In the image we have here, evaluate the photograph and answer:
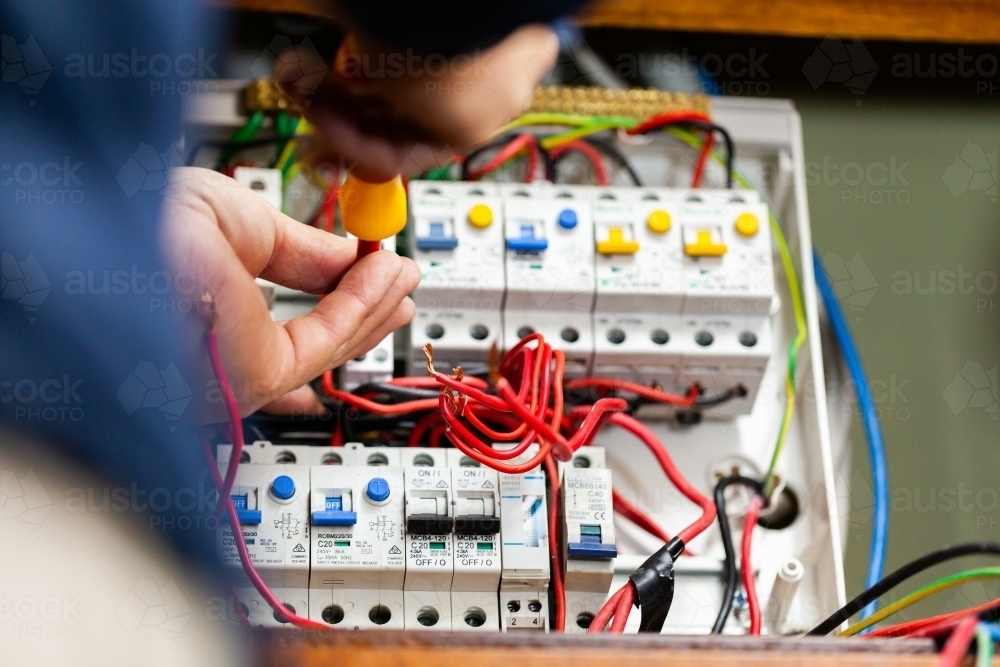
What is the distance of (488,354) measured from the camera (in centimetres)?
126

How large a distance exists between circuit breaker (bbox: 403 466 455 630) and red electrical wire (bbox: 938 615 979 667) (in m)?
0.49

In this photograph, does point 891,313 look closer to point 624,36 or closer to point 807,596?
point 807,596

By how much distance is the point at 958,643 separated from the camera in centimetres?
69

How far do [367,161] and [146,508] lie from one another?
25 centimetres

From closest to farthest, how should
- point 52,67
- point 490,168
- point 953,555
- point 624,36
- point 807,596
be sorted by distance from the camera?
point 52,67 → point 953,555 → point 807,596 → point 490,168 → point 624,36

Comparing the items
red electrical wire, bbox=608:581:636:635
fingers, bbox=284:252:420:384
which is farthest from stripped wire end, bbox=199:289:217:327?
red electrical wire, bbox=608:581:636:635

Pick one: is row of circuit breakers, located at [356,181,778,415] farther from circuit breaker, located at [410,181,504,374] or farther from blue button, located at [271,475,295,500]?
blue button, located at [271,475,295,500]

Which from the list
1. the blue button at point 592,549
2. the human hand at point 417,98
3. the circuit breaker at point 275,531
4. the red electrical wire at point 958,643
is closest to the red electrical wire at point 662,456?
the blue button at point 592,549

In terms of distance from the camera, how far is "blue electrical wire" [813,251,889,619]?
4.14 feet

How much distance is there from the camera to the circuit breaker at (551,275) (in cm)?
126

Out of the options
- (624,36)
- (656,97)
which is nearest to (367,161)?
(656,97)

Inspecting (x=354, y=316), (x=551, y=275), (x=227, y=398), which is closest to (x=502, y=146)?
(x=551, y=275)

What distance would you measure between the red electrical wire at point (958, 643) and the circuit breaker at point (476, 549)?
46 centimetres

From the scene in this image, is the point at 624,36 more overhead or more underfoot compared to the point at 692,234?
more overhead
